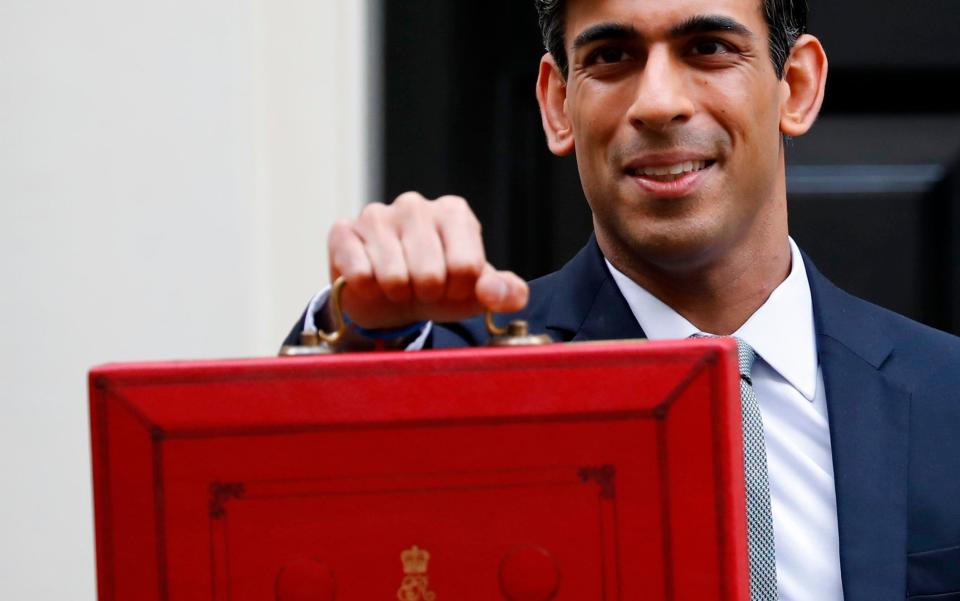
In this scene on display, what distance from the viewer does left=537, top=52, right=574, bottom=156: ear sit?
4.52 feet

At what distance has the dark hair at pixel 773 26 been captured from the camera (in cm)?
129

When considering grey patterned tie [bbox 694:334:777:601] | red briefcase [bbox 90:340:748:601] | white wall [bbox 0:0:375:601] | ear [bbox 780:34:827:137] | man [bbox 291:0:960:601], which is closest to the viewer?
red briefcase [bbox 90:340:748:601]

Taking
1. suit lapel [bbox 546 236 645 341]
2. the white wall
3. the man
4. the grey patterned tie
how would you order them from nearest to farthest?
the grey patterned tie, the man, suit lapel [bbox 546 236 645 341], the white wall

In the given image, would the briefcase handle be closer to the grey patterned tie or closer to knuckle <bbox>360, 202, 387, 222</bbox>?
knuckle <bbox>360, 202, 387, 222</bbox>

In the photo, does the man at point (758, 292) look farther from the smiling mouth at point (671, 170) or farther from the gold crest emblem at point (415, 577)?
the gold crest emblem at point (415, 577)

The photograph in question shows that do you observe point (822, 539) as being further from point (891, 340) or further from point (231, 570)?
point (231, 570)

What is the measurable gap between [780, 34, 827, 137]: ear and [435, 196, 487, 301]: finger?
0.55 meters

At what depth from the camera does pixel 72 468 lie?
1995 millimetres

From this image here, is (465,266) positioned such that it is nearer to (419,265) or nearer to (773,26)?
(419,265)

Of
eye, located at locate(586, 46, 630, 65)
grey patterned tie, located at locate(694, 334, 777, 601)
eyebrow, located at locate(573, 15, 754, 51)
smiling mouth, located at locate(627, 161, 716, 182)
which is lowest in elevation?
grey patterned tie, located at locate(694, 334, 777, 601)

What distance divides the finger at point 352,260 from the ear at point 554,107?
48cm

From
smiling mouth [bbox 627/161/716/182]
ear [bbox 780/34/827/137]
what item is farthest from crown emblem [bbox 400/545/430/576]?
ear [bbox 780/34/827/137]

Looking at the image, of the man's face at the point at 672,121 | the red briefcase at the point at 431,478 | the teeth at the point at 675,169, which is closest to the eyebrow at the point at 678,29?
the man's face at the point at 672,121

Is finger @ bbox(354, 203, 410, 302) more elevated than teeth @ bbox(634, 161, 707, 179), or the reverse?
teeth @ bbox(634, 161, 707, 179)
